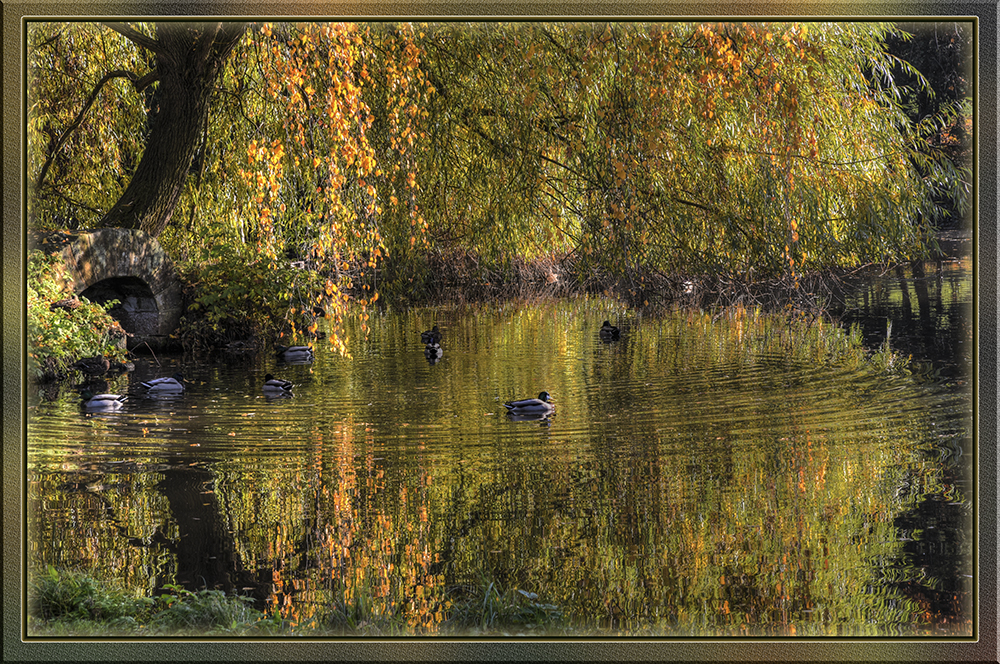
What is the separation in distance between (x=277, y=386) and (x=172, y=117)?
2.55 meters

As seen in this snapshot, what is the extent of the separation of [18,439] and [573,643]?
6.79ft

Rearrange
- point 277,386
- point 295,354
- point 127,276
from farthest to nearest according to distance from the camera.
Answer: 1. point 295,354
2. point 127,276
3. point 277,386

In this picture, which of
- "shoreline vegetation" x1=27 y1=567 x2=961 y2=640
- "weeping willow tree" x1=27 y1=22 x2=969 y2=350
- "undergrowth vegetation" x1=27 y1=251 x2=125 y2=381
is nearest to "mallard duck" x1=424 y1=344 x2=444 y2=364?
"weeping willow tree" x1=27 y1=22 x2=969 y2=350

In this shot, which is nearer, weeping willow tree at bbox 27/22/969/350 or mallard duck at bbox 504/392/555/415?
weeping willow tree at bbox 27/22/969/350

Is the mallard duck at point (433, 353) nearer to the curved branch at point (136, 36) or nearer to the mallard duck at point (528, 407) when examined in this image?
the mallard duck at point (528, 407)

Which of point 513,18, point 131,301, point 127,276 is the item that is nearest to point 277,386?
point 127,276

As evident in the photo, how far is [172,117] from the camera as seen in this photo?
8.39 metres

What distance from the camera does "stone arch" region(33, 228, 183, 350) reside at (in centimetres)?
848

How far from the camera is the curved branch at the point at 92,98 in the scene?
893 centimetres

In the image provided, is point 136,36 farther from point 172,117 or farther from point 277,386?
point 277,386

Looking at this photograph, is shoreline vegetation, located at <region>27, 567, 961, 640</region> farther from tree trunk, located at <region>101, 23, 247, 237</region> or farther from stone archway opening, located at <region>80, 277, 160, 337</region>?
stone archway opening, located at <region>80, 277, 160, 337</region>

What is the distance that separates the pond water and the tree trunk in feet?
5.69

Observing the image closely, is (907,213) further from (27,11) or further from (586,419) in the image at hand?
(27,11)

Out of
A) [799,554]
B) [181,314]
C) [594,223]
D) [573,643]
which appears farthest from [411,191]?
[181,314]
